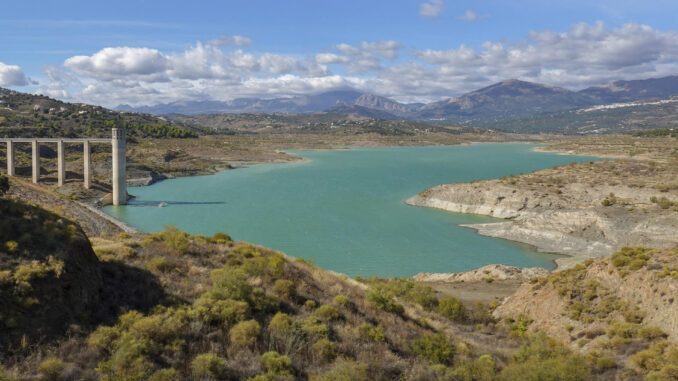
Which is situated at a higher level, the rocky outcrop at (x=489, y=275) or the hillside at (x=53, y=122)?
the hillside at (x=53, y=122)

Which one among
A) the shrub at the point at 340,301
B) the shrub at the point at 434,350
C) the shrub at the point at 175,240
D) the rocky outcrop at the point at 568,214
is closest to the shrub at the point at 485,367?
the shrub at the point at 434,350

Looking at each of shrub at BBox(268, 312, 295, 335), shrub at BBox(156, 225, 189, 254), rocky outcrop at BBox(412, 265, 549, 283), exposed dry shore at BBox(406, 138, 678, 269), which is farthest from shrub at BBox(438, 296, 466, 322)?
exposed dry shore at BBox(406, 138, 678, 269)

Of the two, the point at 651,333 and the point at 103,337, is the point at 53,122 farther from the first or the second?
the point at 651,333

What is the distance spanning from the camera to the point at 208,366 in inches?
387

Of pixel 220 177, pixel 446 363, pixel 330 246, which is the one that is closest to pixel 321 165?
pixel 220 177

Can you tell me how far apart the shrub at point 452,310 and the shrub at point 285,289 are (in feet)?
26.3

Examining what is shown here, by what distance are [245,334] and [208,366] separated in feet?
6.02

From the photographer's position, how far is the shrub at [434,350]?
502 inches

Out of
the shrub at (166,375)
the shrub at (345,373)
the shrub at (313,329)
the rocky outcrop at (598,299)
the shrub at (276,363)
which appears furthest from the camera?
the rocky outcrop at (598,299)

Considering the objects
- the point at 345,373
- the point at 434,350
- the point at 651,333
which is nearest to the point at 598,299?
the point at 651,333

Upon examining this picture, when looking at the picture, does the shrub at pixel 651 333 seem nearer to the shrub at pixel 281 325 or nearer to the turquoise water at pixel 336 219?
the shrub at pixel 281 325

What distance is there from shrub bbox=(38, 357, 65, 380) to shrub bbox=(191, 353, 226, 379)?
8.59ft

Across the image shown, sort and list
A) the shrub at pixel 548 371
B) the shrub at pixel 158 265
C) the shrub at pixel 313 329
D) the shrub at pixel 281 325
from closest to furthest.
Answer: the shrub at pixel 548 371 → the shrub at pixel 281 325 → the shrub at pixel 313 329 → the shrub at pixel 158 265

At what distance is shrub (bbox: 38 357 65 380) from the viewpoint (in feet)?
28.5
